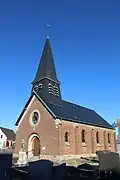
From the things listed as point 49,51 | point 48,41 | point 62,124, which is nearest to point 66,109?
point 62,124

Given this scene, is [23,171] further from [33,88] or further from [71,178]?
[33,88]

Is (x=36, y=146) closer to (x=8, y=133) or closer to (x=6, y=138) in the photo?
(x=6, y=138)

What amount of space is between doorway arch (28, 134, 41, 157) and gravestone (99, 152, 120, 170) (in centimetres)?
2187

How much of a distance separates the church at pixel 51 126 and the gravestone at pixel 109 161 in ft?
62.0

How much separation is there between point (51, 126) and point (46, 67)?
10445 mm

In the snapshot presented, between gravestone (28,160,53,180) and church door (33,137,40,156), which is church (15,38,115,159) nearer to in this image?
church door (33,137,40,156)

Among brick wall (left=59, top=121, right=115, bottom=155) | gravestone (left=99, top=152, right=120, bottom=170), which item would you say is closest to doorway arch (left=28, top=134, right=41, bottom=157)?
brick wall (left=59, top=121, right=115, bottom=155)

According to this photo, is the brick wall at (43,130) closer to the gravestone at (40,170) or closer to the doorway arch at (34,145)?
the doorway arch at (34,145)

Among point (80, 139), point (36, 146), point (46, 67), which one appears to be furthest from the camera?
point (46, 67)

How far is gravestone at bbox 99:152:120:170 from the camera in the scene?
839 cm

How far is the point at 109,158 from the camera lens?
8.62 m

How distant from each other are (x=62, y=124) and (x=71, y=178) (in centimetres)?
1997

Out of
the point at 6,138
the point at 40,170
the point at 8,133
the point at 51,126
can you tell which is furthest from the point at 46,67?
the point at 8,133

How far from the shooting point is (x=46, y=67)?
34750 mm
